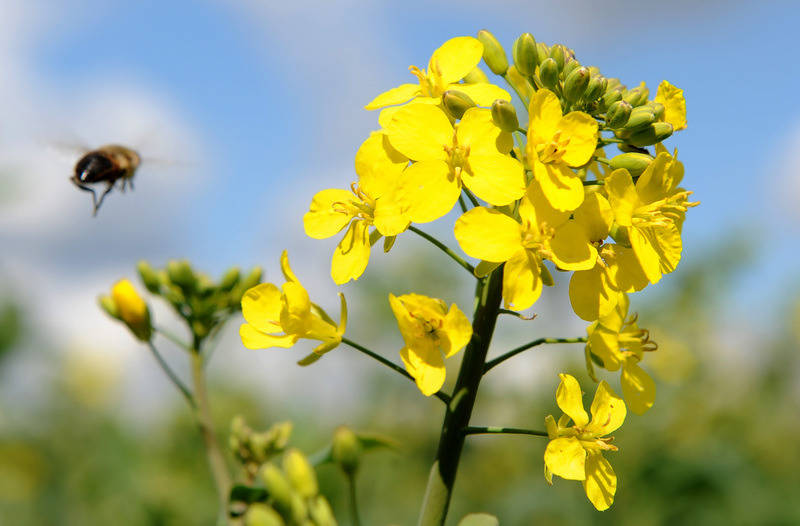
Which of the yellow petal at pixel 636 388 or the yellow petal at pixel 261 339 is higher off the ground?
the yellow petal at pixel 636 388

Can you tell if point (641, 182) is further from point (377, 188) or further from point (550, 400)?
point (550, 400)

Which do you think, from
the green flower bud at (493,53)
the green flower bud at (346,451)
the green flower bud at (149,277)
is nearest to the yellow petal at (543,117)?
the green flower bud at (493,53)

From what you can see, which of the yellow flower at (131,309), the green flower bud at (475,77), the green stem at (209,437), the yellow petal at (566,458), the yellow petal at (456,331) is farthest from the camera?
the yellow flower at (131,309)

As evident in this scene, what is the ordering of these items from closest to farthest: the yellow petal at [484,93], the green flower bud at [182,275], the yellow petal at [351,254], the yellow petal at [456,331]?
1. the yellow petal at [456,331]
2. the yellow petal at [351,254]
3. the yellow petal at [484,93]
4. the green flower bud at [182,275]

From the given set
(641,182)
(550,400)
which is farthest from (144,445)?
(641,182)

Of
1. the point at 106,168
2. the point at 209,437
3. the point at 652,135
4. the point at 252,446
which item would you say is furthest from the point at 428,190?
the point at 106,168

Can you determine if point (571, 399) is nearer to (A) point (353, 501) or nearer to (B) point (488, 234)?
(B) point (488, 234)

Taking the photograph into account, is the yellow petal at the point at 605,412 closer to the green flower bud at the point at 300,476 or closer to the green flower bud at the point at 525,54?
the green flower bud at the point at 300,476
